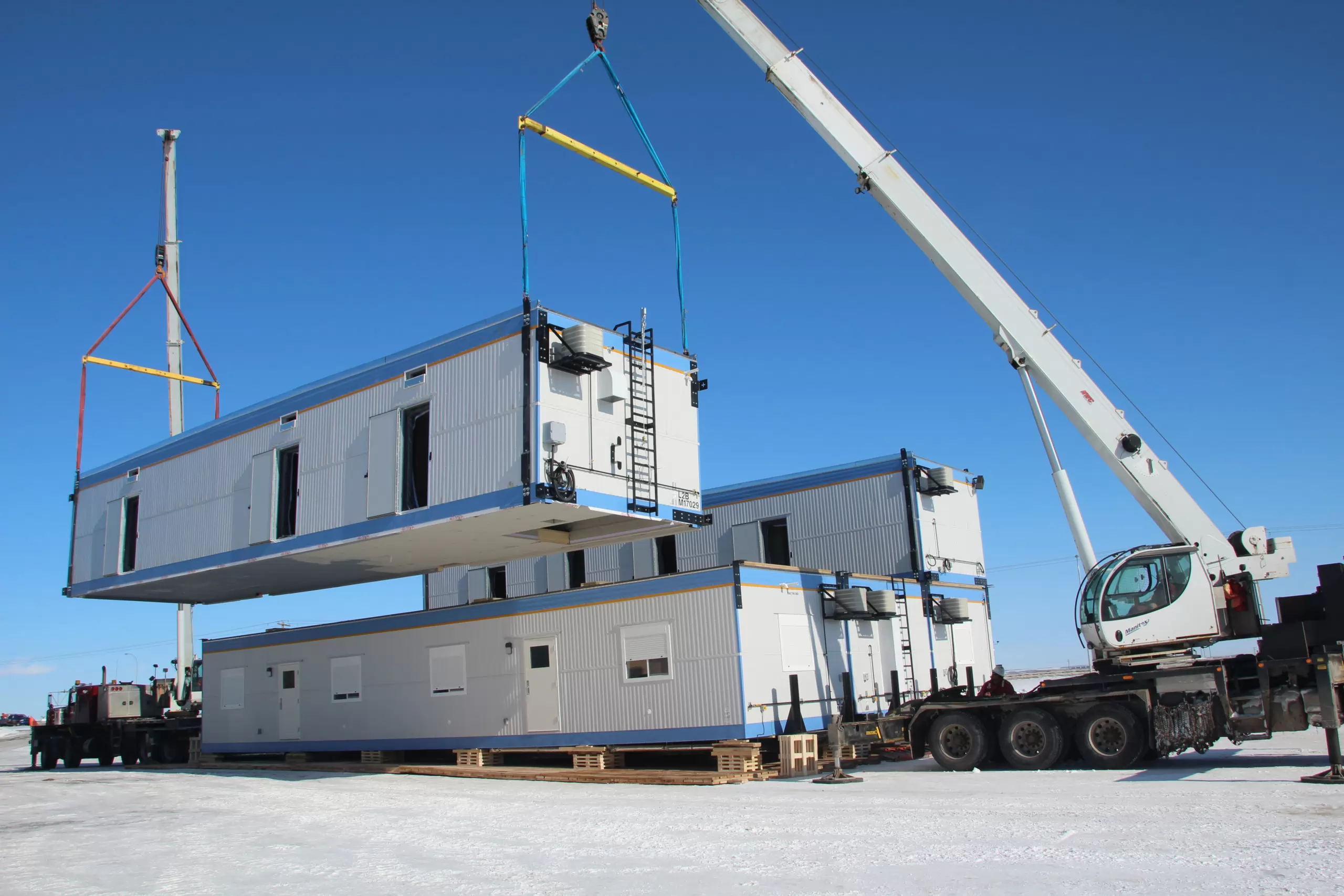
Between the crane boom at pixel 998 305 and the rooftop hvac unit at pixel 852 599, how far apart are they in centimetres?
570

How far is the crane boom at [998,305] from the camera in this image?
55.0 feet

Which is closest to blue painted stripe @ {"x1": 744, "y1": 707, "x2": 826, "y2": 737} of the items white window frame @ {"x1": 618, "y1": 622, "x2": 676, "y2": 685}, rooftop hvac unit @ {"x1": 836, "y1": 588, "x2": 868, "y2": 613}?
white window frame @ {"x1": 618, "y1": 622, "x2": 676, "y2": 685}

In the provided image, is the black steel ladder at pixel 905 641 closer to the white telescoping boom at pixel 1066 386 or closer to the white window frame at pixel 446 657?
the white telescoping boom at pixel 1066 386

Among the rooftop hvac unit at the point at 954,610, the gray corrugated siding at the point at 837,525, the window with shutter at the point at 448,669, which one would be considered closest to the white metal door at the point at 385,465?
the window with shutter at the point at 448,669

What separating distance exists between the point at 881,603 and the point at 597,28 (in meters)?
12.7

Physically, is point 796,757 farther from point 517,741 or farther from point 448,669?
point 448,669

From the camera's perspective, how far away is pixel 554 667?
20.9 metres

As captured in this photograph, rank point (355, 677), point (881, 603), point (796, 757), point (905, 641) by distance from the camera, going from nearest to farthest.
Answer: point (796, 757) < point (881, 603) < point (905, 641) < point (355, 677)

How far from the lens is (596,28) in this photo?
61.4ft

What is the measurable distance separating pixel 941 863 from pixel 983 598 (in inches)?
826

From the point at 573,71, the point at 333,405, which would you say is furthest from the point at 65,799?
the point at 573,71

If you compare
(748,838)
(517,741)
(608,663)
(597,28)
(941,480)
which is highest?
(597,28)

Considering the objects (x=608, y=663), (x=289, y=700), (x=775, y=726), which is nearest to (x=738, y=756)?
(x=775, y=726)

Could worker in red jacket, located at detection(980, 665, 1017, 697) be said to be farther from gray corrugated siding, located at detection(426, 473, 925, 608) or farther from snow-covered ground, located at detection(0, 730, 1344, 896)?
gray corrugated siding, located at detection(426, 473, 925, 608)
